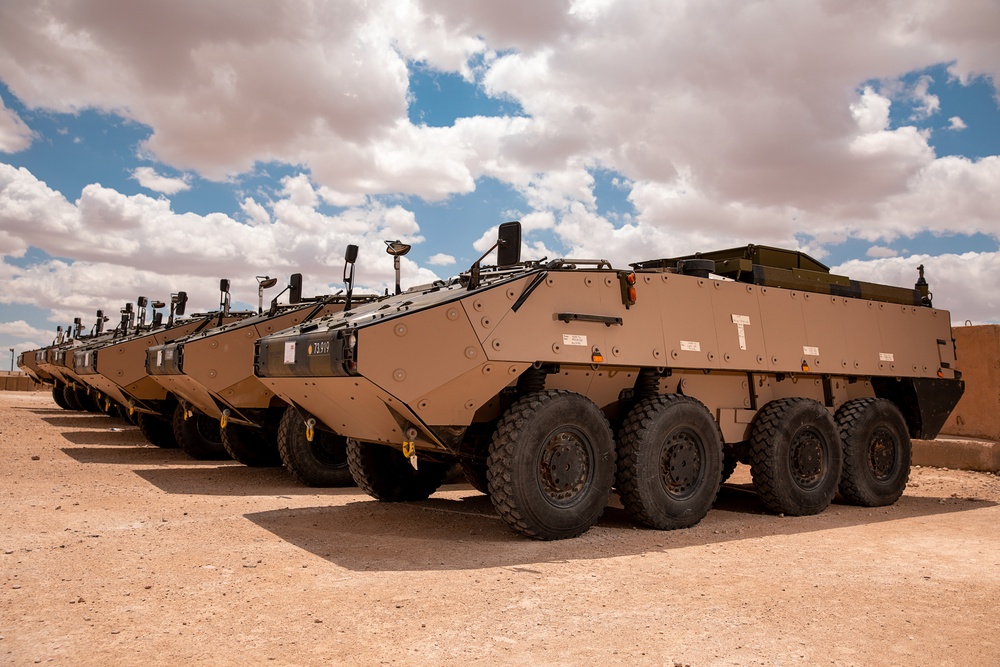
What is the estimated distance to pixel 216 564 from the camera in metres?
5.32

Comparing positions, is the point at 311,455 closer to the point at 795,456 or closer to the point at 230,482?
the point at 230,482

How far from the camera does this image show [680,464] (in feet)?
22.5

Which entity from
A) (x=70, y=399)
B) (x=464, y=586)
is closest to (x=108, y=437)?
(x=70, y=399)

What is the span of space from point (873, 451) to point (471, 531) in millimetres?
4492

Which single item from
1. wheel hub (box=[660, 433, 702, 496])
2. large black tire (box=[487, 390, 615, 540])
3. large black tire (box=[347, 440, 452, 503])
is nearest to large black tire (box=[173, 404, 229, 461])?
large black tire (box=[347, 440, 452, 503])

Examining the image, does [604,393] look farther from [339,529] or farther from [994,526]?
[994,526]

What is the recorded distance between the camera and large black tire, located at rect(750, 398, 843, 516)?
25.0 feet

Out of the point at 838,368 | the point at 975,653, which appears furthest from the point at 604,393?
the point at 975,653

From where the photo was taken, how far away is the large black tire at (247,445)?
1119 centimetres

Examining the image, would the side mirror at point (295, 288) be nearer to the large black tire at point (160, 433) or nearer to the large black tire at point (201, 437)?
the large black tire at point (201, 437)

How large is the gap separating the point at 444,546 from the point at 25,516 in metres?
3.52

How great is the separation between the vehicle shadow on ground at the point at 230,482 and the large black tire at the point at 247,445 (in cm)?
15

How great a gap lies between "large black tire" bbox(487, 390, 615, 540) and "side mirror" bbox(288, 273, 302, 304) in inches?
236

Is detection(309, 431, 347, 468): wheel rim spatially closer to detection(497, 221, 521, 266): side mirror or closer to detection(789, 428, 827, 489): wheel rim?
detection(497, 221, 521, 266): side mirror
